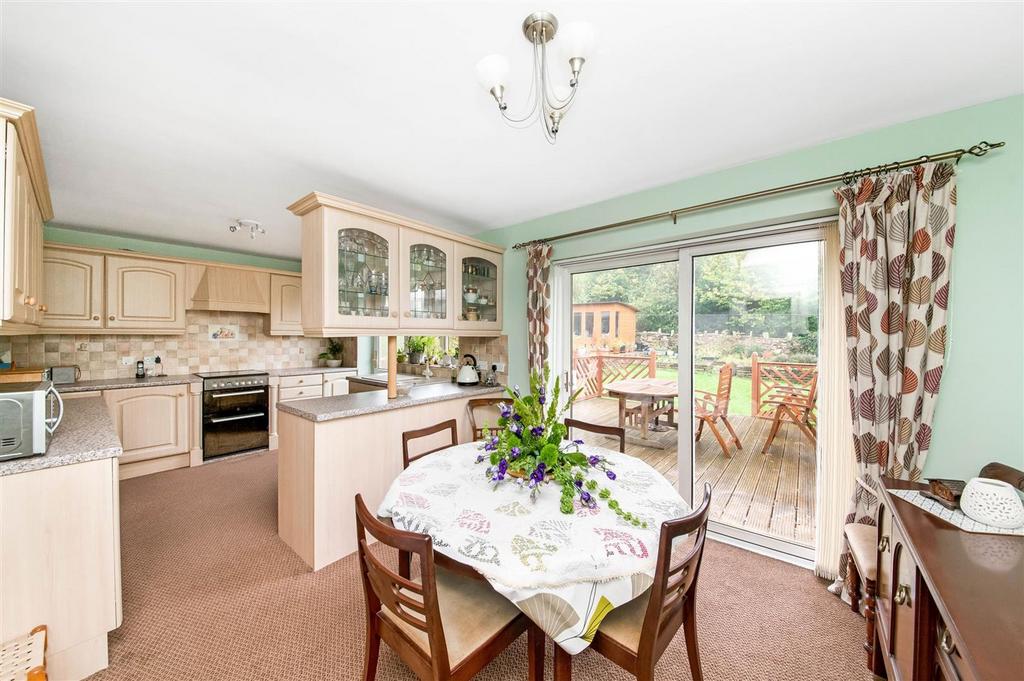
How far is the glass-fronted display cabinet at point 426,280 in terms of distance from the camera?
2641 millimetres

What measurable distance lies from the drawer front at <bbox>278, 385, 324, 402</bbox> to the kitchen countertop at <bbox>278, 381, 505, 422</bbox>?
6.75 feet

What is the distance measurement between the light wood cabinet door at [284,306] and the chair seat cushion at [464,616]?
165 inches

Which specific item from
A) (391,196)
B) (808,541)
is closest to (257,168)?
(391,196)

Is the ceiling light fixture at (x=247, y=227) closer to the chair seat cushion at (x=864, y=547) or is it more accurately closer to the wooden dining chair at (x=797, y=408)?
the wooden dining chair at (x=797, y=408)

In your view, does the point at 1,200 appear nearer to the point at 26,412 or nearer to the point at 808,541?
the point at 26,412

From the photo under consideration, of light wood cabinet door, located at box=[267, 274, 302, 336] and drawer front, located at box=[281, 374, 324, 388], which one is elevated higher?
light wood cabinet door, located at box=[267, 274, 302, 336]

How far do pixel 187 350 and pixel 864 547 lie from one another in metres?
5.82

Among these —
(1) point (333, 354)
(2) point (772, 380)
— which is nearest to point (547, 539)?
(2) point (772, 380)

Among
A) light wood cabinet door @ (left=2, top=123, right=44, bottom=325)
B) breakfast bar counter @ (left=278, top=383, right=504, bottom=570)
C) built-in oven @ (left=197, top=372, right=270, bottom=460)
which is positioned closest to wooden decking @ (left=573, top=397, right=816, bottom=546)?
breakfast bar counter @ (left=278, top=383, right=504, bottom=570)

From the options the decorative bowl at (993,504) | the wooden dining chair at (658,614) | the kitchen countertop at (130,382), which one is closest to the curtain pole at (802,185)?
the decorative bowl at (993,504)

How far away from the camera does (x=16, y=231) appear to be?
1396 millimetres

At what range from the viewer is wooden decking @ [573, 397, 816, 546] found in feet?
7.32

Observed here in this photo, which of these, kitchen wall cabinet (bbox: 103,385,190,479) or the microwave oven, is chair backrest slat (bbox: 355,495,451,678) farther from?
kitchen wall cabinet (bbox: 103,385,190,479)

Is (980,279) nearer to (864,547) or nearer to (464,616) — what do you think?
(864,547)
